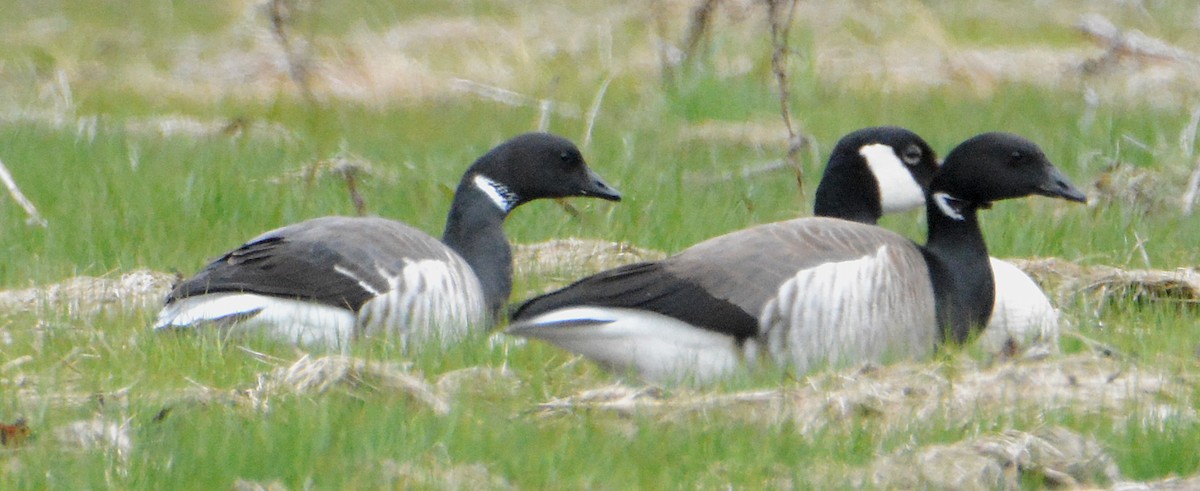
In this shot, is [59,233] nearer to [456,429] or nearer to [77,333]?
[77,333]

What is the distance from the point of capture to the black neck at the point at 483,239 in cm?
738

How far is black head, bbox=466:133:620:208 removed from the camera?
7.84 m

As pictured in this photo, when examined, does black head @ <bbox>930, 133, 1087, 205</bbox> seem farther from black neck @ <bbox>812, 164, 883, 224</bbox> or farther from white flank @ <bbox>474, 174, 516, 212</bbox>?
white flank @ <bbox>474, 174, 516, 212</bbox>

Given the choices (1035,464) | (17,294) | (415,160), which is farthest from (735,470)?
(415,160)

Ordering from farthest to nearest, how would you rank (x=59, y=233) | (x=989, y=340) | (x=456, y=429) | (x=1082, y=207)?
1. (x=1082, y=207)
2. (x=59, y=233)
3. (x=989, y=340)
4. (x=456, y=429)

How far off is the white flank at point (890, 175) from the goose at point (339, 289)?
1.83 metres

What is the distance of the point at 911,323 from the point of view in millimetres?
6465

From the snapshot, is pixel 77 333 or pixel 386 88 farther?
pixel 386 88

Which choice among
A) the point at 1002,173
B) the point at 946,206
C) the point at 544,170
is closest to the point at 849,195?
the point at 946,206

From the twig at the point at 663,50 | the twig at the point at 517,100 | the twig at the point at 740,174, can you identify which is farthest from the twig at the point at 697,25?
the twig at the point at 740,174

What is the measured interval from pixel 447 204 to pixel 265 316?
3.18 meters

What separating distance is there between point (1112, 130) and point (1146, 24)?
22.0ft

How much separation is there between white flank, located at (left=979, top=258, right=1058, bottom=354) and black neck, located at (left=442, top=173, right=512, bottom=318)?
205 cm

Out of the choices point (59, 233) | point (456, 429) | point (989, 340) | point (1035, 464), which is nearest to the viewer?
point (1035, 464)
